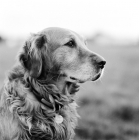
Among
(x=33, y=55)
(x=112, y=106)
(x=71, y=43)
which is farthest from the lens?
(x=112, y=106)

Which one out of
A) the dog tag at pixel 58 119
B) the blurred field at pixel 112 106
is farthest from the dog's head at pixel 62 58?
the blurred field at pixel 112 106

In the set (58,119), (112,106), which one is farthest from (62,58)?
(112,106)

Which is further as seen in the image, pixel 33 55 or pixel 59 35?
pixel 59 35

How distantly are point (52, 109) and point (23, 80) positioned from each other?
55cm

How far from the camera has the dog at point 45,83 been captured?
140 inches

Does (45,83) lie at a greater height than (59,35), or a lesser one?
lesser

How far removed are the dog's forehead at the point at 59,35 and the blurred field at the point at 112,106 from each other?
37.7 inches

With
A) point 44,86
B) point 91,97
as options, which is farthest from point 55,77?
point 91,97

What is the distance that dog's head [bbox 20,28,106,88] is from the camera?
3.73m

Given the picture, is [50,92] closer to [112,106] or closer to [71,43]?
[71,43]

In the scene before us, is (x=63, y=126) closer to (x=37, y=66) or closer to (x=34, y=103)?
(x=34, y=103)

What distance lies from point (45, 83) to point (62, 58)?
407 mm

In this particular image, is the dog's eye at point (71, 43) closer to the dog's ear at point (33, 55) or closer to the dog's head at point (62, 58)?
the dog's head at point (62, 58)

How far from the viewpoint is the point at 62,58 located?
12.4 ft
